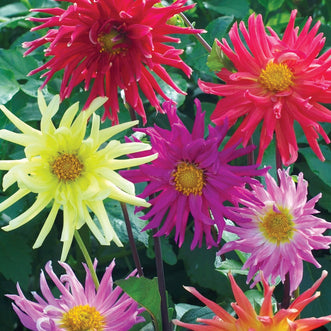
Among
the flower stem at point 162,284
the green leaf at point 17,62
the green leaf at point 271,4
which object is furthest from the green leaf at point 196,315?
the green leaf at point 271,4

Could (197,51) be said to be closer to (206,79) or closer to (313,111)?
(206,79)

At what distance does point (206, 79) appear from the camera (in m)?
1.11

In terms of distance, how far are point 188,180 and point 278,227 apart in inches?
3.5

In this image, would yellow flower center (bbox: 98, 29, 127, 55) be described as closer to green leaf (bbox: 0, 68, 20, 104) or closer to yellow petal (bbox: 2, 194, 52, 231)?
yellow petal (bbox: 2, 194, 52, 231)

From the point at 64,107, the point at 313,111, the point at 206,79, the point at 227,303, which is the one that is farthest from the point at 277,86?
the point at 206,79

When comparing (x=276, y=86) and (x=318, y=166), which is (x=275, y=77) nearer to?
(x=276, y=86)

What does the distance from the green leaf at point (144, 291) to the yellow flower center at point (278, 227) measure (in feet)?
0.34

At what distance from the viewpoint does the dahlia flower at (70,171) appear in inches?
Result: 19.8

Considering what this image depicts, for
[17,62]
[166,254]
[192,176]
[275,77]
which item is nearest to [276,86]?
[275,77]

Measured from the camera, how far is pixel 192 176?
56 cm

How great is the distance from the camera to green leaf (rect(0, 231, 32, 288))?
0.87 metres

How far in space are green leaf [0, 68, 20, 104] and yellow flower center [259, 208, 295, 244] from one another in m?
0.39

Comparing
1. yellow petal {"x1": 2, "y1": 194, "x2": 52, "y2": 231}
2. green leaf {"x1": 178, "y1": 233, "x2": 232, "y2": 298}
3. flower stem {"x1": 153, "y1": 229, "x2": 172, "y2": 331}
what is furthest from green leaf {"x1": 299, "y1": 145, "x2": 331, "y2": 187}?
yellow petal {"x1": 2, "y1": 194, "x2": 52, "y2": 231}

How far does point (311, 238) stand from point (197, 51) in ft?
1.41
